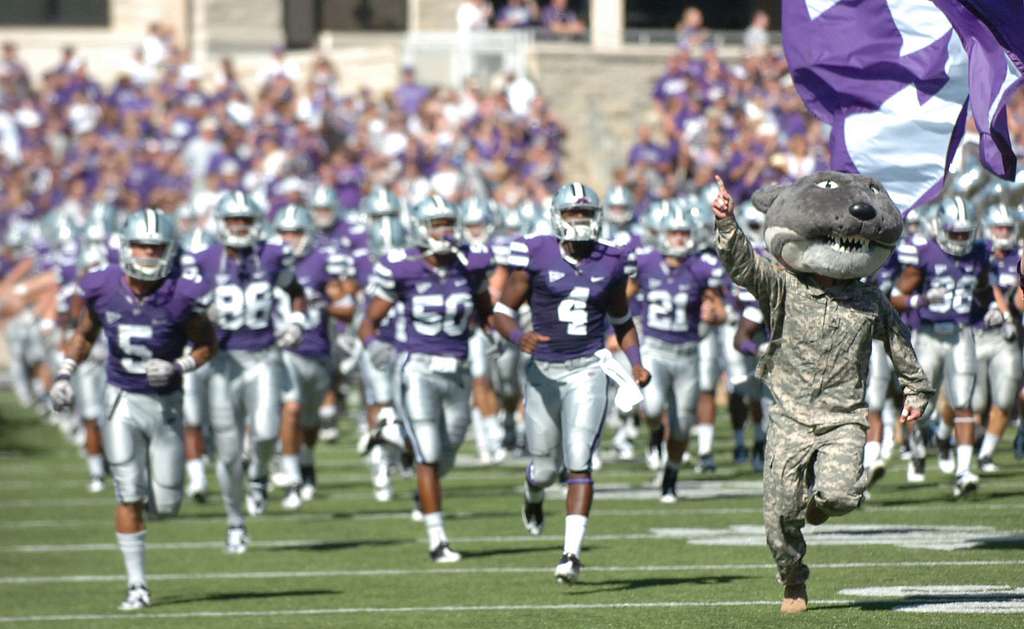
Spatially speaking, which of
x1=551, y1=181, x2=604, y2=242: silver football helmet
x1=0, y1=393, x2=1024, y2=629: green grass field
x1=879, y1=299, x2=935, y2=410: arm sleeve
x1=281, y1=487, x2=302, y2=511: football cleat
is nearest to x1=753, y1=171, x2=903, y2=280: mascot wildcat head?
x1=879, y1=299, x2=935, y2=410: arm sleeve

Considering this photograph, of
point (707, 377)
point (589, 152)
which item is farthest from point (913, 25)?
point (589, 152)

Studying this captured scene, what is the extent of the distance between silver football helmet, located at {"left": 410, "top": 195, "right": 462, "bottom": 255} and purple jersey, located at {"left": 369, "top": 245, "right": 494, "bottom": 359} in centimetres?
10

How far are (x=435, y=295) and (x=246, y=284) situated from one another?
6.19 feet

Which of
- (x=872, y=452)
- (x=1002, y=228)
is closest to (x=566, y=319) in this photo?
(x=872, y=452)

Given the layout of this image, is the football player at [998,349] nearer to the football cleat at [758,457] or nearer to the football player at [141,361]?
the football cleat at [758,457]

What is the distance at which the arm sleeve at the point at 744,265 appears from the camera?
334 inches

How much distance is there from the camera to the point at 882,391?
1405 centimetres

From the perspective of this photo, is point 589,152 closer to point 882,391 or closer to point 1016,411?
point 1016,411

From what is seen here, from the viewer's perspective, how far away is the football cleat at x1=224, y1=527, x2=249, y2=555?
1266cm

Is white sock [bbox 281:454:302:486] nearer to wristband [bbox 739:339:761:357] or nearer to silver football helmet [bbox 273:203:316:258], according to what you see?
silver football helmet [bbox 273:203:316:258]

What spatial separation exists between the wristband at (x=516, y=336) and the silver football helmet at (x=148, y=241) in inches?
68.4

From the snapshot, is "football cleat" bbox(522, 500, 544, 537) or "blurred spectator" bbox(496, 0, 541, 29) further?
"blurred spectator" bbox(496, 0, 541, 29)

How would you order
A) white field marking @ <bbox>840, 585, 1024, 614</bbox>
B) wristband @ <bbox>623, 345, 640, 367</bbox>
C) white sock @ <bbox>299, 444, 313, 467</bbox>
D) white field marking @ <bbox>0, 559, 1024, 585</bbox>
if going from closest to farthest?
white field marking @ <bbox>840, 585, 1024, 614</bbox> → white field marking @ <bbox>0, 559, 1024, 585</bbox> → wristband @ <bbox>623, 345, 640, 367</bbox> → white sock @ <bbox>299, 444, 313, 467</bbox>

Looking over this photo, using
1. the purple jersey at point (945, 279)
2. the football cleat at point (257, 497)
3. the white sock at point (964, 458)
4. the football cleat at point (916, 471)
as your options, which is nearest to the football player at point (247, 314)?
the football cleat at point (257, 497)
